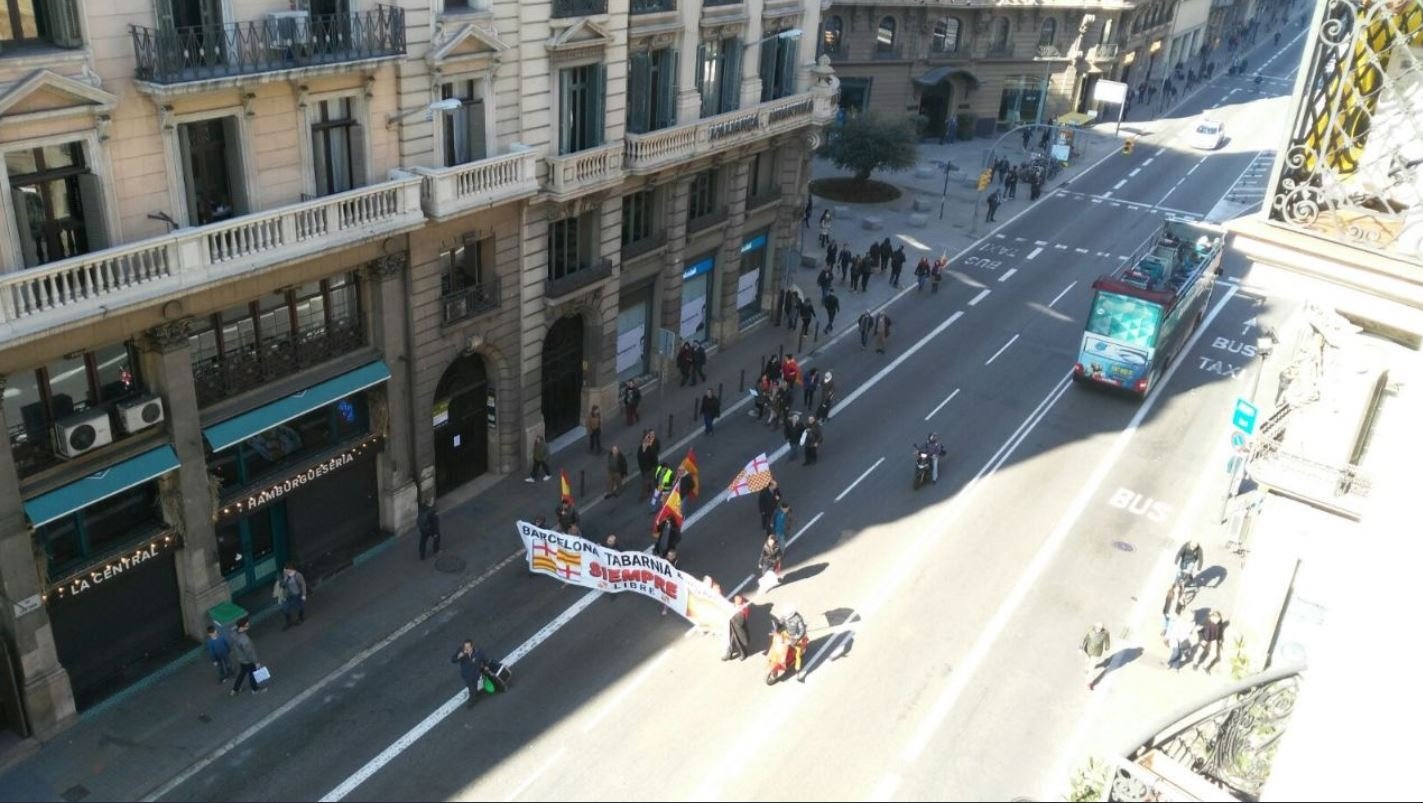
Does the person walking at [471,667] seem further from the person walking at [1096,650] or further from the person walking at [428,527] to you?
the person walking at [1096,650]

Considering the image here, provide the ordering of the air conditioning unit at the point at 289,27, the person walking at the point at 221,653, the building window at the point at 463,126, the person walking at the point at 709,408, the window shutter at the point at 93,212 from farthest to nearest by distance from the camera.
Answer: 1. the person walking at the point at 709,408
2. the building window at the point at 463,126
3. the person walking at the point at 221,653
4. the air conditioning unit at the point at 289,27
5. the window shutter at the point at 93,212

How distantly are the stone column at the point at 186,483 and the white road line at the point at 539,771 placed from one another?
30.1 ft

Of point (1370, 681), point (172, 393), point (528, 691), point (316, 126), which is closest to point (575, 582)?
point (528, 691)

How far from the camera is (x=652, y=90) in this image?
3662 centimetres

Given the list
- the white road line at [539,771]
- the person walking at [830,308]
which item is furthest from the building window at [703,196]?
the white road line at [539,771]

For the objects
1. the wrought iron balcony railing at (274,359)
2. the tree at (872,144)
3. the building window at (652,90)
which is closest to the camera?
the wrought iron balcony railing at (274,359)

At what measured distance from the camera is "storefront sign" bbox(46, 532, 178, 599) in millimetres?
23281

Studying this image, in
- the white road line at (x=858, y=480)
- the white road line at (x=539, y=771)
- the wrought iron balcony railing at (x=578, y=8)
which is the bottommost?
the white road line at (x=539, y=771)

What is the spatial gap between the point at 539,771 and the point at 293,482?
9976 millimetres

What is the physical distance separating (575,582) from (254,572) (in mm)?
8009

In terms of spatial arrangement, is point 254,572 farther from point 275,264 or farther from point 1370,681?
point 1370,681

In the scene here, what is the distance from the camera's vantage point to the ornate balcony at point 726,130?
115ft

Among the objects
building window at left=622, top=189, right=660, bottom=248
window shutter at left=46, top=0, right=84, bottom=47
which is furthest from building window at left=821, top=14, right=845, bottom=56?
window shutter at left=46, top=0, right=84, bottom=47

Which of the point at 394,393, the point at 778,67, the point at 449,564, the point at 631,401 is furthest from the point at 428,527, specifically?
the point at 778,67
